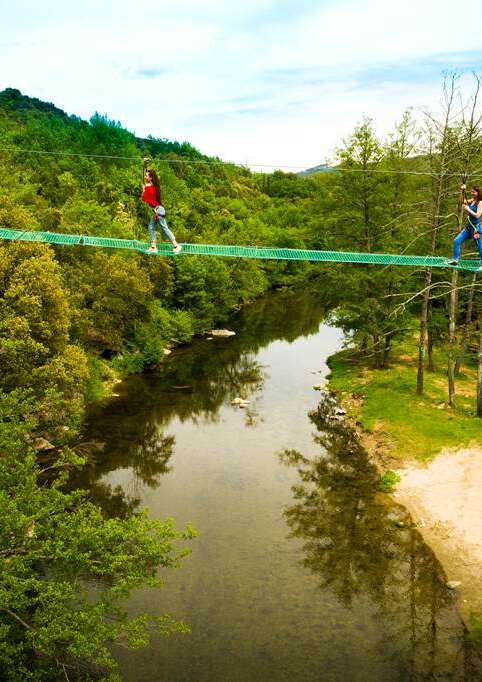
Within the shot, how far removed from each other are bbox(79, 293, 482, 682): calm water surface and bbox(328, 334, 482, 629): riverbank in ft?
2.35

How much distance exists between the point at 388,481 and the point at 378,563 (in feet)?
15.9

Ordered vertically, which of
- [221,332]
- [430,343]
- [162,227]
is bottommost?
[221,332]

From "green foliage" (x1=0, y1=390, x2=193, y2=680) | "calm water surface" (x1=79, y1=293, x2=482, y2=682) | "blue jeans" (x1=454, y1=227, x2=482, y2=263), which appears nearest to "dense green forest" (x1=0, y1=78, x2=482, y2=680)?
"green foliage" (x1=0, y1=390, x2=193, y2=680)

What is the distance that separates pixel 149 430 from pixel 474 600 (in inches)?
668

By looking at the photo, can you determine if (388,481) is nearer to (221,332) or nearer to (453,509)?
(453,509)

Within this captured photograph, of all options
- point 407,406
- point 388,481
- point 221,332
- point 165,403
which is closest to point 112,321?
point 165,403

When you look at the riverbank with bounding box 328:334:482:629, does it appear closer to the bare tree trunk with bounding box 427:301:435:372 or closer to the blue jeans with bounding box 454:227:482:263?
the bare tree trunk with bounding box 427:301:435:372

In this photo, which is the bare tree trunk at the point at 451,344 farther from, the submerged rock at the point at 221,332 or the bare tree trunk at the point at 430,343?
the submerged rock at the point at 221,332

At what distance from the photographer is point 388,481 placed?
70.0 ft

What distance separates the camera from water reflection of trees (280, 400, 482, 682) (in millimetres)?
13625

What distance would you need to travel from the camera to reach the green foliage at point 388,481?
69.1ft

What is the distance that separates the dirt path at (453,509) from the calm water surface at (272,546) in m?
0.59

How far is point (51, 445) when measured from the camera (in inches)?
933

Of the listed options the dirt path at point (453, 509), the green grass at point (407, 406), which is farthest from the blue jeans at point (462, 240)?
the green grass at point (407, 406)
